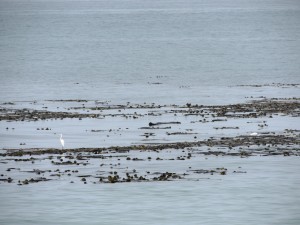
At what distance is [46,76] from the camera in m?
114

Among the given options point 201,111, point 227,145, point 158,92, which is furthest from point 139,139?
point 158,92

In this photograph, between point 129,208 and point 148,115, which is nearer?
point 129,208

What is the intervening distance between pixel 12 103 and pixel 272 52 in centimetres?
8385

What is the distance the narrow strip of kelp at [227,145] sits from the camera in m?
48.5

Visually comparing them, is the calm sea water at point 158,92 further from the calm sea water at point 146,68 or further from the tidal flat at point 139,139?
the tidal flat at point 139,139

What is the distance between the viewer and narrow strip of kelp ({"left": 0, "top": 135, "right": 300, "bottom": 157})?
48.5 metres

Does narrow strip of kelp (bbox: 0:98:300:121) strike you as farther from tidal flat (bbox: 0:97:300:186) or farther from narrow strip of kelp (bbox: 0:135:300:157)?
narrow strip of kelp (bbox: 0:135:300:157)

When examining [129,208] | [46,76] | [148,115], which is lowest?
[129,208]

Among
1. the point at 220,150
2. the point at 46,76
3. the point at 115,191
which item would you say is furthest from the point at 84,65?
the point at 115,191

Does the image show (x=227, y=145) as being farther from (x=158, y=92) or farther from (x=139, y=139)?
(x=158, y=92)

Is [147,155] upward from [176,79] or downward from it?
downward

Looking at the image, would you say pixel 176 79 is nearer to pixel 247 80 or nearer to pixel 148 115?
pixel 247 80

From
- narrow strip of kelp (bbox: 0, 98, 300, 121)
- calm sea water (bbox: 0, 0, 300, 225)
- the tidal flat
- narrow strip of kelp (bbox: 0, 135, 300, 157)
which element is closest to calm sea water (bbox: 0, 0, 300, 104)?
calm sea water (bbox: 0, 0, 300, 225)

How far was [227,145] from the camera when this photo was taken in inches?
1980
